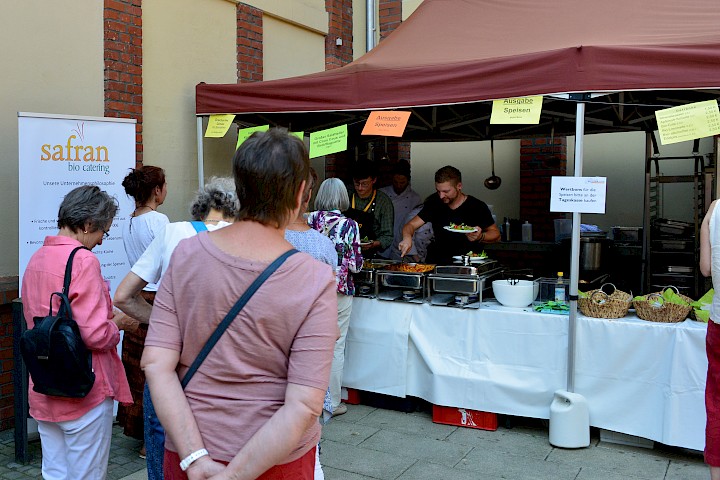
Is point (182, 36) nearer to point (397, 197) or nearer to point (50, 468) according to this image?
point (397, 197)

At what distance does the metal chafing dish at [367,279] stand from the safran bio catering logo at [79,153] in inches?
85.4

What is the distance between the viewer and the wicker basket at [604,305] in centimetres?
456

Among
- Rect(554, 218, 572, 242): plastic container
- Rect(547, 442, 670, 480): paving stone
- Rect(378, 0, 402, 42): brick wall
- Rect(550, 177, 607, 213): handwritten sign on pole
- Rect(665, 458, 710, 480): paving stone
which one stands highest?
Rect(378, 0, 402, 42): brick wall

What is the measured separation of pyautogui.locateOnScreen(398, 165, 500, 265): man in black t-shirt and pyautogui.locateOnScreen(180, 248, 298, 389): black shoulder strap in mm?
4071

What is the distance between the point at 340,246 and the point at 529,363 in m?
1.62

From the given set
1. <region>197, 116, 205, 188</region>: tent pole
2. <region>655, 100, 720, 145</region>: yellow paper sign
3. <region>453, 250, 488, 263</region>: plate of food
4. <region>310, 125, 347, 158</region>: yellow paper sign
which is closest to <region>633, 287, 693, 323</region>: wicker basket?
<region>655, 100, 720, 145</region>: yellow paper sign

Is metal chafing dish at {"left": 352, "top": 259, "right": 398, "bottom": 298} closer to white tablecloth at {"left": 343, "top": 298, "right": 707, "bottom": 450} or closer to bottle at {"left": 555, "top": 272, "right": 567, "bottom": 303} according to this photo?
white tablecloth at {"left": 343, "top": 298, "right": 707, "bottom": 450}

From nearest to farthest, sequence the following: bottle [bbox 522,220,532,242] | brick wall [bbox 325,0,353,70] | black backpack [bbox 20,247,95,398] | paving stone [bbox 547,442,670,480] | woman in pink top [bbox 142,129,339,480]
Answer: woman in pink top [bbox 142,129,339,480], black backpack [bbox 20,247,95,398], paving stone [bbox 547,442,670,480], bottle [bbox 522,220,532,242], brick wall [bbox 325,0,353,70]

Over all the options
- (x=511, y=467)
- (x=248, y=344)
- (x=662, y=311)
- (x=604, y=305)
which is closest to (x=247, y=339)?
(x=248, y=344)

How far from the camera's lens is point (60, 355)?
275cm

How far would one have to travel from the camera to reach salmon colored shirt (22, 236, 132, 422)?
2.87 m

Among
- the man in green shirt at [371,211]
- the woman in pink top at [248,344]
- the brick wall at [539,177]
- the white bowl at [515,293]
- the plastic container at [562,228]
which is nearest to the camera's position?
the woman in pink top at [248,344]

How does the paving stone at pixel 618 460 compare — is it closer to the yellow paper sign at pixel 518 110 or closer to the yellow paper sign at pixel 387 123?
the yellow paper sign at pixel 518 110

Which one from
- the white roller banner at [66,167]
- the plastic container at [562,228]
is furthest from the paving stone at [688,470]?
the white roller banner at [66,167]
